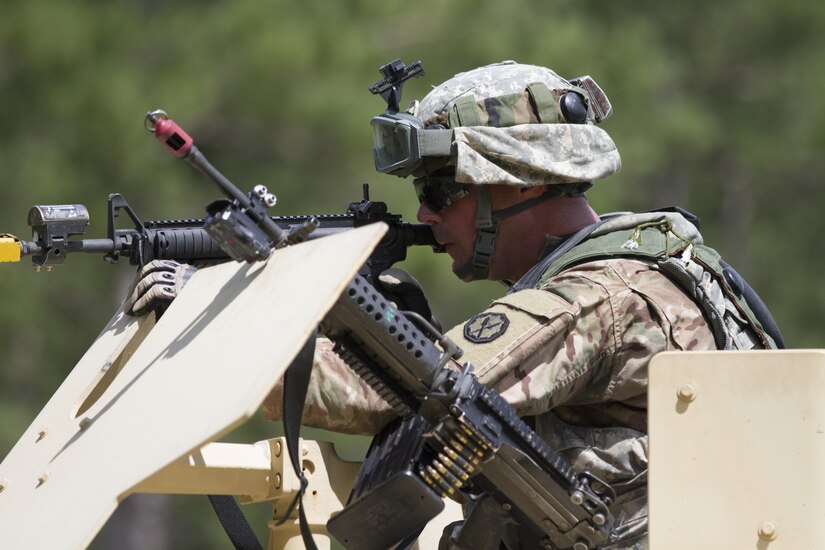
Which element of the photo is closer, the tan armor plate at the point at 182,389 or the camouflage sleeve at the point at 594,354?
the tan armor plate at the point at 182,389

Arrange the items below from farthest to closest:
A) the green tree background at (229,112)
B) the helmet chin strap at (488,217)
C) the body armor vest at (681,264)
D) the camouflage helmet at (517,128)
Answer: the green tree background at (229,112) → the helmet chin strap at (488,217) → the camouflage helmet at (517,128) → the body armor vest at (681,264)

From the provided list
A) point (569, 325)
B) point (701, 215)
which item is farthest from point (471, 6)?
point (569, 325)

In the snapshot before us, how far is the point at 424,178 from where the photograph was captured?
14.2ft

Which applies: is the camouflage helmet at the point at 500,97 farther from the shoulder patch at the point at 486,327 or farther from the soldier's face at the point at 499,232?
the shoulder patch at the point at 486,327

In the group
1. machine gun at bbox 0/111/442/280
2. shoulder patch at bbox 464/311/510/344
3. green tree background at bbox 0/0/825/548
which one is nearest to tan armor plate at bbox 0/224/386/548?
machine gun at bbox 0/111/442/280

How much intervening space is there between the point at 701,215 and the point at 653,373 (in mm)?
11997

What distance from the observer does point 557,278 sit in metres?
3.79

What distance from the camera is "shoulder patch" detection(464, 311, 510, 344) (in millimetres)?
3537

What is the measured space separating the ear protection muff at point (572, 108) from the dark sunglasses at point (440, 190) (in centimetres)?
34

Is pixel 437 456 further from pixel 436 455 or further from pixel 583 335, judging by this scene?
pixel 583 335

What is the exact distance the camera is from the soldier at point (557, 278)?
11.7ft

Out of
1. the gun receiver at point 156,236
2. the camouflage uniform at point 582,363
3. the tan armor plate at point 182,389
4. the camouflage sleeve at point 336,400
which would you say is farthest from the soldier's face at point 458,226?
the tan armor plate at point 182,389

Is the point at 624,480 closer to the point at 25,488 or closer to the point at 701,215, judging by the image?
the point at 25,488

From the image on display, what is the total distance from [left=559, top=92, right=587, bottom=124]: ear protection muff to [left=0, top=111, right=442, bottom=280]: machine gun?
2.08ft
